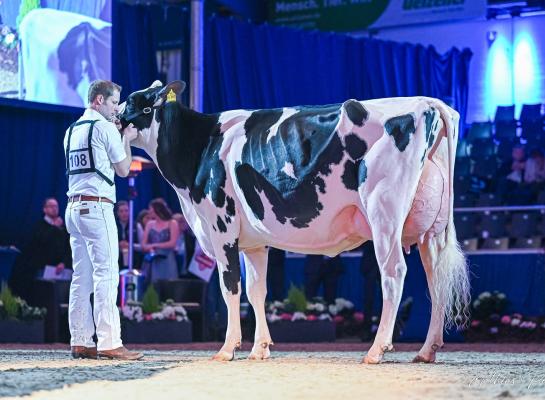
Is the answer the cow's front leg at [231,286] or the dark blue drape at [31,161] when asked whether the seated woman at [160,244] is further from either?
the cow's front leg at [231,286]

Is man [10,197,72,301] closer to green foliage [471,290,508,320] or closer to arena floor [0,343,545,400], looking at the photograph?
green foliage [471,290,508,320]

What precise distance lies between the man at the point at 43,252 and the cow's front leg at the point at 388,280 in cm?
721

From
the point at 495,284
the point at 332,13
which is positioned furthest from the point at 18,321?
the point at 332,13

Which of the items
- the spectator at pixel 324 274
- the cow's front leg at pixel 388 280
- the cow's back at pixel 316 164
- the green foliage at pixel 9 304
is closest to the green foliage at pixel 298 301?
the spectator at pixel 324 274

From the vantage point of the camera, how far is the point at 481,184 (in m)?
18.4

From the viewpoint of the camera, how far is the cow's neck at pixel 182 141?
8250mm

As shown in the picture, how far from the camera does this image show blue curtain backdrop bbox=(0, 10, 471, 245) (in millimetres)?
15977

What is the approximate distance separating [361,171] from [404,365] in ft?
4.42

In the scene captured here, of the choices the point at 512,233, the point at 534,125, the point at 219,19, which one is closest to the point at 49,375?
the point at 512,233

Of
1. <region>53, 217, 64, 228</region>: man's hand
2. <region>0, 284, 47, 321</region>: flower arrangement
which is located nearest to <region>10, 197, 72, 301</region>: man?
<region>53, 217, 64, 228</region>: man's hand

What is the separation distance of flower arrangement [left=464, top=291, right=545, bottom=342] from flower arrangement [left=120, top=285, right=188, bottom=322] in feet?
12.7

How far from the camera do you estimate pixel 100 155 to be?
7.84 meters

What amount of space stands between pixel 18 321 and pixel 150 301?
62.7 inches

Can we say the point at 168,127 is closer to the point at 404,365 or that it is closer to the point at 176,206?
the point at 404,365
